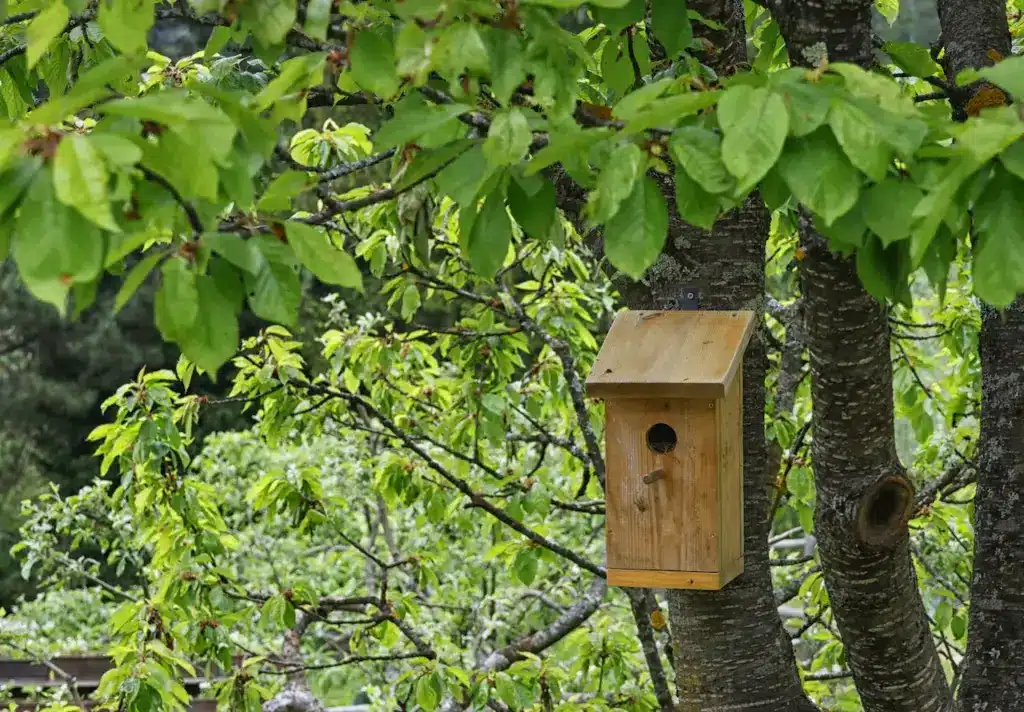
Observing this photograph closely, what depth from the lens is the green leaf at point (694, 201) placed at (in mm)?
1313

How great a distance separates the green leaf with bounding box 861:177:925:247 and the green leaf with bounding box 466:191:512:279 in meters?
0.41

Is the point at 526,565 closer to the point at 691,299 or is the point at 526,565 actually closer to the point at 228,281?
the point at 691,299

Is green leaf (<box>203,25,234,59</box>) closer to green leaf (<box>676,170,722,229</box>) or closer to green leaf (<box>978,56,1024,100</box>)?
green leaf (<box>676,170,722,229</box>)

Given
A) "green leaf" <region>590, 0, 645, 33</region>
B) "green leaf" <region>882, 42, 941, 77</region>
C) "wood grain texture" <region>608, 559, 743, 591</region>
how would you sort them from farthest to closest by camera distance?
→ "wood grain texture" <region>608, 559, 743, 591</region>
"green leaf" <region>882, 42, 941, 77</region>
"green leaf" <region>590, 0, 645, 33</region>

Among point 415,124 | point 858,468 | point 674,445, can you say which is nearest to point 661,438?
point 674,445

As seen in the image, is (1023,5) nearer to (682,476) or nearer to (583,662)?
(682,476)

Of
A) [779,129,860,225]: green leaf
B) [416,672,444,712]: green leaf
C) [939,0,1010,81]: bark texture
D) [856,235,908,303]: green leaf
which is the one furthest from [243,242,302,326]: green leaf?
[416,672,444,712]: green leaf

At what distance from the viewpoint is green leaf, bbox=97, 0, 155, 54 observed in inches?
49.8

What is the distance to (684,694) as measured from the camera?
7.73ft

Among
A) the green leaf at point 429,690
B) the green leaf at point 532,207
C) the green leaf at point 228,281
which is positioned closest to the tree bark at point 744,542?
the green leaf at point 429,690

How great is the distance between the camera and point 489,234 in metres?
1.39

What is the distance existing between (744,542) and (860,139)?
4.36ft

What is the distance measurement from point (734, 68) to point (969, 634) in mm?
1114

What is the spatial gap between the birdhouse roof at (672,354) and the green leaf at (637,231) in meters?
0.83
